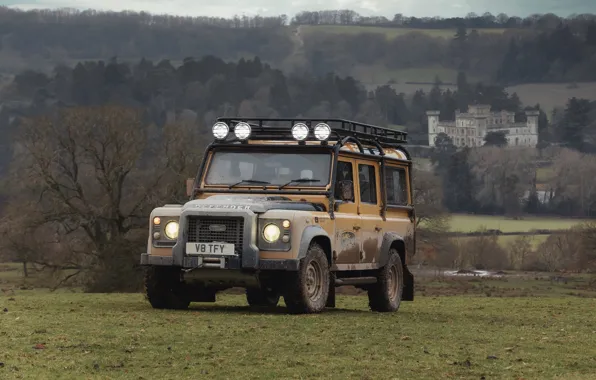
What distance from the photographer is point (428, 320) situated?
67.7 ft

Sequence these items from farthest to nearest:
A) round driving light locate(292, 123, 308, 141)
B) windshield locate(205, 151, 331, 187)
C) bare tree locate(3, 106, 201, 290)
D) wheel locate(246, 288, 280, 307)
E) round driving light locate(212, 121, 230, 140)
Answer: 1. bare tree locate(3, 106, 201, 290)
2. wheel locate(246, 288, 280, 307)
3. round driving light locate(212, 121, 230, 140)
4. round driving light locate(292, 123, 308, 141)
5. windshield locate(205, 151, 331, 187)

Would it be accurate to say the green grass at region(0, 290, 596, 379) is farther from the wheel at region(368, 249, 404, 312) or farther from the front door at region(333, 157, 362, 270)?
the wheel at region(368, 249, 404, 312)

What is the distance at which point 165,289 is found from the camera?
68.8 feet

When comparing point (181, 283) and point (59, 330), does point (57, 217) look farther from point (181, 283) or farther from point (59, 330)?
point (59, 330)

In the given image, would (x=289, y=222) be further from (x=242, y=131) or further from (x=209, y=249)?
(x=242, y=131)

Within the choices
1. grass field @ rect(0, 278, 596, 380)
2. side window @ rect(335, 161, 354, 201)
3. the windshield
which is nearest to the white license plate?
grass field @ rect(0, 278, 596, 380)

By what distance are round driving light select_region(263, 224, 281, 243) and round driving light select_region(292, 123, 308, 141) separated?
2.35m

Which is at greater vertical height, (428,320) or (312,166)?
(312,166)

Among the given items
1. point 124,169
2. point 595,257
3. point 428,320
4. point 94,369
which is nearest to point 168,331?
point 94,369

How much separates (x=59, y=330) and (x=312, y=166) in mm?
6193

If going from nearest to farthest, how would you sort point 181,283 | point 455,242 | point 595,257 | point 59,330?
point 59,330, point 181,283, point 595,257, point 455,242

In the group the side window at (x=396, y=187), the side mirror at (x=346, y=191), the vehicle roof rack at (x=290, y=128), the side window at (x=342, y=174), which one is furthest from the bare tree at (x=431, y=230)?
the side mirror at (x=346, y=191)

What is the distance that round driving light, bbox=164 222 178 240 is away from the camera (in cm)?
2023

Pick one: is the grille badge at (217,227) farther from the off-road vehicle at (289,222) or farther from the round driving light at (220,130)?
the round driving light at (220,130)
